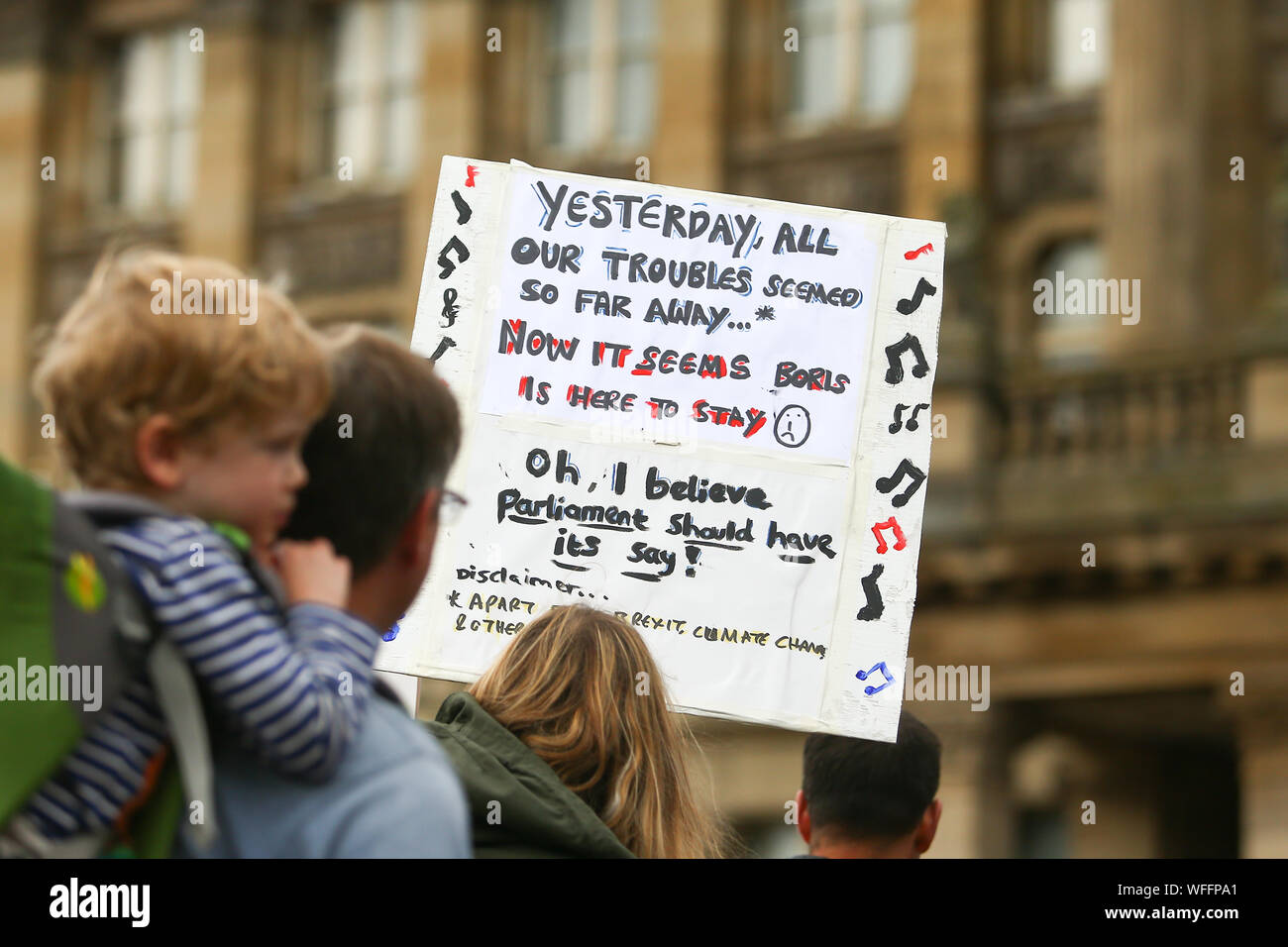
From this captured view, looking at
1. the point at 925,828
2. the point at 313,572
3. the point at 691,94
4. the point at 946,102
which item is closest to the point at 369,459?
the point at 313,572

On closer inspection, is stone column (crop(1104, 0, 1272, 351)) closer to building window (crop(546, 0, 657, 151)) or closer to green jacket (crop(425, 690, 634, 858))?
building window (crop(546, 0, 657, 151))

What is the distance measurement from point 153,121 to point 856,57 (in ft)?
31.7

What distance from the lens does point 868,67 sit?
2414cm

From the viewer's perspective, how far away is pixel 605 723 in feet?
11.3

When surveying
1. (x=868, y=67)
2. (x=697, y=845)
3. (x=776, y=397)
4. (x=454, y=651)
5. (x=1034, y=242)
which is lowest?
(x=697, y=845)

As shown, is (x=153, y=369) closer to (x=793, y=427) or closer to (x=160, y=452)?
(x=160, y=452)

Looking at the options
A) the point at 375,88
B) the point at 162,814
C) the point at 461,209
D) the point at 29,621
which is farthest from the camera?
the point at 375,88

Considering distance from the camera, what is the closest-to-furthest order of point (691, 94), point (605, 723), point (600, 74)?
point (605, 723) < point (691, 94) < point (600, 74)

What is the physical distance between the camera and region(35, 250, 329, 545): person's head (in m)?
2.34

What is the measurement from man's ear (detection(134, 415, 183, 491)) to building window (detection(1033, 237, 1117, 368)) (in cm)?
1950

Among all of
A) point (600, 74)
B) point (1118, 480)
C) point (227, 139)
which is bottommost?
point (1118, 480)

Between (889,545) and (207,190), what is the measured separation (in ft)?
80.6
